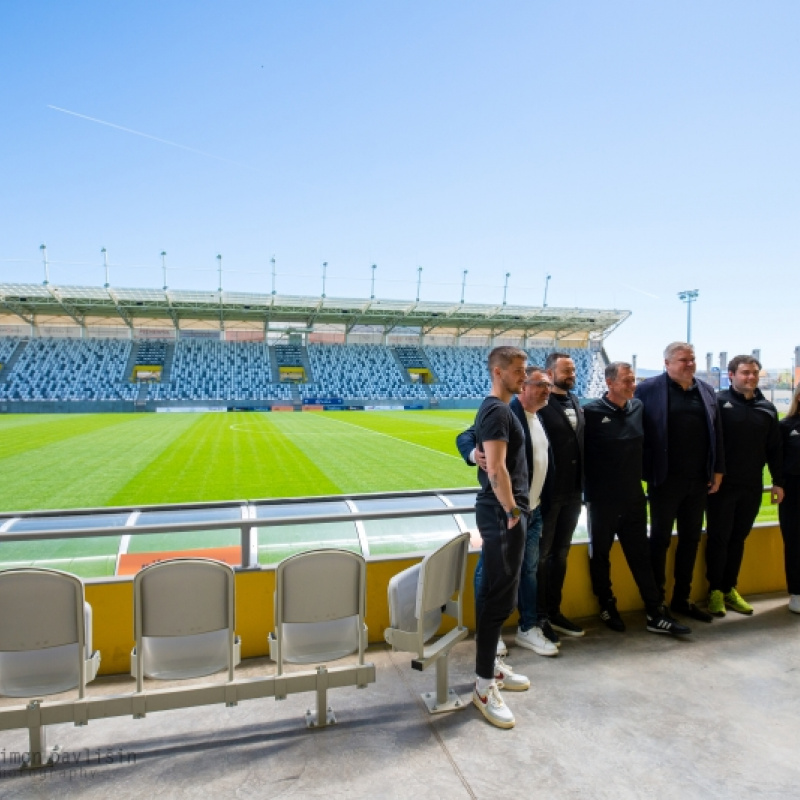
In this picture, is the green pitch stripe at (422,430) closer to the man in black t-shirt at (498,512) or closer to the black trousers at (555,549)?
the black trousers at (555,549)

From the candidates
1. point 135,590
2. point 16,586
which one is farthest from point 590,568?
point 16,586

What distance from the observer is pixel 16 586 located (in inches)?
90.4

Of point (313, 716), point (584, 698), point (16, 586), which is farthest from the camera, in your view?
point (584, 698)

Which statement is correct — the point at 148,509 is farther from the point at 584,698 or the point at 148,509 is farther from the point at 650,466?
the point at 650,466

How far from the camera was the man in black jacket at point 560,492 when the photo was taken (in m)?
3.73

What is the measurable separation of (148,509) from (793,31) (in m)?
7.50

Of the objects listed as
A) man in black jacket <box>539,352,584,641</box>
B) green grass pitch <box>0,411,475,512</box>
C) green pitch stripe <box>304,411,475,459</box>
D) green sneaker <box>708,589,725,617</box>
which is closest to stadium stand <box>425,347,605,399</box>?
green pitch stripe <box>304,411,475,459</box>

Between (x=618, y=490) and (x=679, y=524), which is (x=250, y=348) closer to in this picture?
(x=679, y=524)

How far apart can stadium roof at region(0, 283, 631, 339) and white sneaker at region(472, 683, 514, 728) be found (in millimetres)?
41266

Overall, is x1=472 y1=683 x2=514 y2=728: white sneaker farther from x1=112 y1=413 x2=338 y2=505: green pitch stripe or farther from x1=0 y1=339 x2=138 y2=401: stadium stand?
x1=0 y1=339 x2=138 y2=401: stadium stand

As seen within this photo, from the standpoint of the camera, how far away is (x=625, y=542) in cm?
396

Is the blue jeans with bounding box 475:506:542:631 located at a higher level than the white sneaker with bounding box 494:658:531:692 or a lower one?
higher

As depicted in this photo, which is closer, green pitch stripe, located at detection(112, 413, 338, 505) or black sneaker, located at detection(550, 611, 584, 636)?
black sneaker, located at detection(550, 611, 584, 636)

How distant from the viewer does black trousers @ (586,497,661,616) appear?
3.88m
